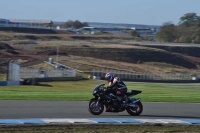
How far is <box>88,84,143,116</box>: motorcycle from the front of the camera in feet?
59.2

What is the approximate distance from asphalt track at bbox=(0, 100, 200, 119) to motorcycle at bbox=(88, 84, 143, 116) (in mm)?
219

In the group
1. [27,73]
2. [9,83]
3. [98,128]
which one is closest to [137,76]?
[27,73]

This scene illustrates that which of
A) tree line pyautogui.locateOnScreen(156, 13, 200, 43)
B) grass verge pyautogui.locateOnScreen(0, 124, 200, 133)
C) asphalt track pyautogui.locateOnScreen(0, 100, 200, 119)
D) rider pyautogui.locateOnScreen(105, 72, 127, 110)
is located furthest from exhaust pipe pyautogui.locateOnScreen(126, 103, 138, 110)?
tree line pyautogui.locateOnScreen(156, 13, 200, 43)

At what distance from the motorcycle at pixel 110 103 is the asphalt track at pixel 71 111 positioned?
219mm

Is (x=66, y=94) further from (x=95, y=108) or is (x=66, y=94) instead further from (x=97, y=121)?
(x=97, y=121)

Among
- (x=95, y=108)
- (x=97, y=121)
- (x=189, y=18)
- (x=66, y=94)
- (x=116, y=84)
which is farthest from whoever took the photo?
(x=189, y=18)

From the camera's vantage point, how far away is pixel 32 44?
10069 cm

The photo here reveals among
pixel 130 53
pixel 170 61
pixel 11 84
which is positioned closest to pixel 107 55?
pixel 130 53

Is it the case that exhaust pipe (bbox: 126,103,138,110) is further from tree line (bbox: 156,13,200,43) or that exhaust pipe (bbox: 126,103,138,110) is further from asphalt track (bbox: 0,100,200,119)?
tree line (bbox: 156,13,200,43)

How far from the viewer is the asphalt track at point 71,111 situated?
17.8m

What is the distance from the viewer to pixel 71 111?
62.8 ft

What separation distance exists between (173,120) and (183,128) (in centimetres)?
189

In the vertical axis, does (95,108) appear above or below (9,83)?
above

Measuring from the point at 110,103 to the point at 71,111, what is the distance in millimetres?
1714
